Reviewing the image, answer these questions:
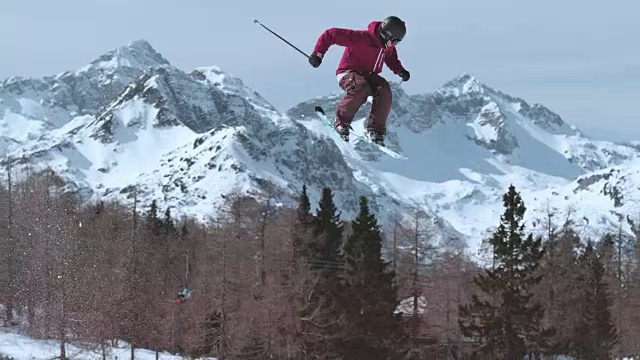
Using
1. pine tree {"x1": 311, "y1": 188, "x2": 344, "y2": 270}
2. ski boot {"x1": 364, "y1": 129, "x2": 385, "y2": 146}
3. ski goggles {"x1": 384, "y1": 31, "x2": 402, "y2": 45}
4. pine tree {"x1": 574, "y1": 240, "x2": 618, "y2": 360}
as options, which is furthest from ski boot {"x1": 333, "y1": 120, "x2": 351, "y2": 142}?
pine tree {"x1": 574, "y1": 240, "x2": 618, "y2": 360}

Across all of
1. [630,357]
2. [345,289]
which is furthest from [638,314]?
[345,289]

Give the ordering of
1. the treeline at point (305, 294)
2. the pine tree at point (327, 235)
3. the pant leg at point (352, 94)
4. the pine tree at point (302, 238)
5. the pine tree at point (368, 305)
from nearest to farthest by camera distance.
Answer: the pant leg at point (352, 94) < the treeline at point (305, 294) < the pine tree at point (368, 305) < the pine tree at point (302, 238) < the pine tree at point (327, 235)

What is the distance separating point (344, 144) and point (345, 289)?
34.3 m

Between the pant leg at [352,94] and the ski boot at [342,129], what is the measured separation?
8 centimetres

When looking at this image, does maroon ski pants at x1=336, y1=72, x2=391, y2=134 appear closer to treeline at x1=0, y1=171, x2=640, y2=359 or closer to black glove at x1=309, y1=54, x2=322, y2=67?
black glove at x1=309, y1=54, x2=322, y2=67

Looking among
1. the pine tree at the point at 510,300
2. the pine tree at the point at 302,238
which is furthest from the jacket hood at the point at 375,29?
the pine tree at the point at 510,300

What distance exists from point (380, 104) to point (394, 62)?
2.76 feet

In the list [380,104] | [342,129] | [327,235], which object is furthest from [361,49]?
[327,235]

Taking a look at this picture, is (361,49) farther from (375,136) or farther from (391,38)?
(375,136)

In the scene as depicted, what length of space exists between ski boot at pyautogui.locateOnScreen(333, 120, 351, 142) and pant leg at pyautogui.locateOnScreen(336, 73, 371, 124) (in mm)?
80

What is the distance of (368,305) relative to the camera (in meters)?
47.7

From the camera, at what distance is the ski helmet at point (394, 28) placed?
1318 cm

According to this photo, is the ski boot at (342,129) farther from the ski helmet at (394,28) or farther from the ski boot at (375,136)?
the ski helmet at (394,28)

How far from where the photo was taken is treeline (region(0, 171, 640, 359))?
45.3 metres
